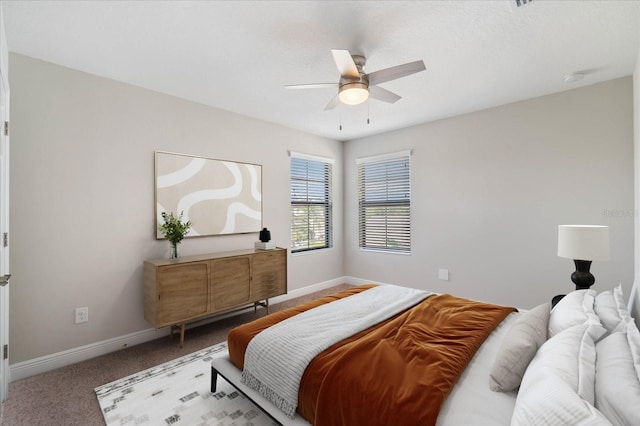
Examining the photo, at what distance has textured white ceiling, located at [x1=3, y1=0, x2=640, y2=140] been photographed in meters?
1.86

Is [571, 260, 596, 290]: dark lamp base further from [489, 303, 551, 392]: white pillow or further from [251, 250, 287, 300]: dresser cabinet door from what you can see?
[251, 250, 287, 300]: dresser cabinet door

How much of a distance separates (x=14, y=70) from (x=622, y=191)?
542 cm

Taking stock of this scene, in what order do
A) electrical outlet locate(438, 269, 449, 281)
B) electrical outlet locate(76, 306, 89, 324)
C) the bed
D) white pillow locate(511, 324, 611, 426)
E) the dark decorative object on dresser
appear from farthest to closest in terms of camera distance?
electrical outlet locate(438, 269, 449, 281), the dark decorative object on dresser, electrical outlet locate(76, 306, 89, 324), the bed, white pillow locate(511, 324, 611, 426)

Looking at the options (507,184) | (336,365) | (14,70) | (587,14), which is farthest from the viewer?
(507,184)

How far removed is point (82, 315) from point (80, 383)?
24.1 inches

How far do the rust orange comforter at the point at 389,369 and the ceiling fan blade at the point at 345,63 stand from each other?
5.63ft

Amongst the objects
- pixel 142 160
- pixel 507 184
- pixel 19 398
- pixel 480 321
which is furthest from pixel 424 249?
pixel 19 398

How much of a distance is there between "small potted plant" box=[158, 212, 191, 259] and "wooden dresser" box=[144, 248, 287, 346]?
0.53 ft

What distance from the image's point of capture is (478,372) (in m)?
1.45

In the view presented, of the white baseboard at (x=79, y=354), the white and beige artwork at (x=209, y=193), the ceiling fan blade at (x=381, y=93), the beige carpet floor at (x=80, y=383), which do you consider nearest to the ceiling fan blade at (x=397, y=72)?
the ceiling fan blade at (x=381, y=93)

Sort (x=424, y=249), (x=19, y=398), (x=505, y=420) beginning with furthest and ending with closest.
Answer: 1. (x=424, y=249)
2. (x=19, y=398)
3. (x=505, y=420)

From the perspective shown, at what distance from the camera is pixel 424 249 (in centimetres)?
427

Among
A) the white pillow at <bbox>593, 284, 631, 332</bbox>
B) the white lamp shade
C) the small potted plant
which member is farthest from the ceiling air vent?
the small potted plant

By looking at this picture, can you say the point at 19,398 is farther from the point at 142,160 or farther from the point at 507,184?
the point at 507,184
